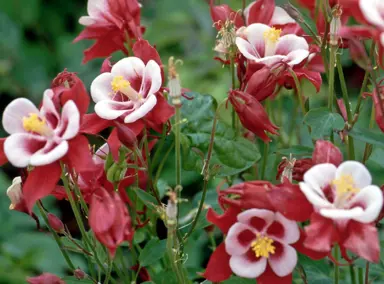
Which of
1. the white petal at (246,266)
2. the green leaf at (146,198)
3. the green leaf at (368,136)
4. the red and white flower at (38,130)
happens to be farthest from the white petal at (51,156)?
the green leaf at (368,136)

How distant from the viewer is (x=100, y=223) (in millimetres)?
738

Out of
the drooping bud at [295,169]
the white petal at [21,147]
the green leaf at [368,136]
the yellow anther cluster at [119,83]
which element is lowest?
the drooping bud at [295,169]

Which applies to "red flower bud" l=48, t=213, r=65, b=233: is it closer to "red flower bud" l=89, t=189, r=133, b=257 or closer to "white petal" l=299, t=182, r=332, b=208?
"red flower bud" l=89, t=189, r=133, b=257

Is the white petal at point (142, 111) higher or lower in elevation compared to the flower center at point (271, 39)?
lower

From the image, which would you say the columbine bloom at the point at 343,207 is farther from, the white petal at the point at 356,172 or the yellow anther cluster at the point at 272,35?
the yellow anther cluster at the point at 272,35

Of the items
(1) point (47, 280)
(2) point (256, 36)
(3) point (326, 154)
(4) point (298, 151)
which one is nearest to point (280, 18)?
(2) point (256, 36)

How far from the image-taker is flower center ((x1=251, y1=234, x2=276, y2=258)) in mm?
775

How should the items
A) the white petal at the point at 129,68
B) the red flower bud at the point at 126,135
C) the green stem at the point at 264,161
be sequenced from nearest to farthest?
the red flower bud at the point at 126,135
the white petal at the point at 129,68
the green stem at the point at 264,161

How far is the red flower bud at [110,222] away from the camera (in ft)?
2.42

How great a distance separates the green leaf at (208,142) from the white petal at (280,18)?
0.14 metres

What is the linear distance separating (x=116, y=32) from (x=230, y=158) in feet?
0.83

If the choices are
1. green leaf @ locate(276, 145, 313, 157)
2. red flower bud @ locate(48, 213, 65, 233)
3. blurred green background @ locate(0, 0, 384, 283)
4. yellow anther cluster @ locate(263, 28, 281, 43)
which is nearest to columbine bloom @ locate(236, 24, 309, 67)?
yellow anther cluster @ locate(263, 28, 281, 43)

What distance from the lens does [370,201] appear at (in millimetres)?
705

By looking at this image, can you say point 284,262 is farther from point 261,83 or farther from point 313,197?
point 261,83
